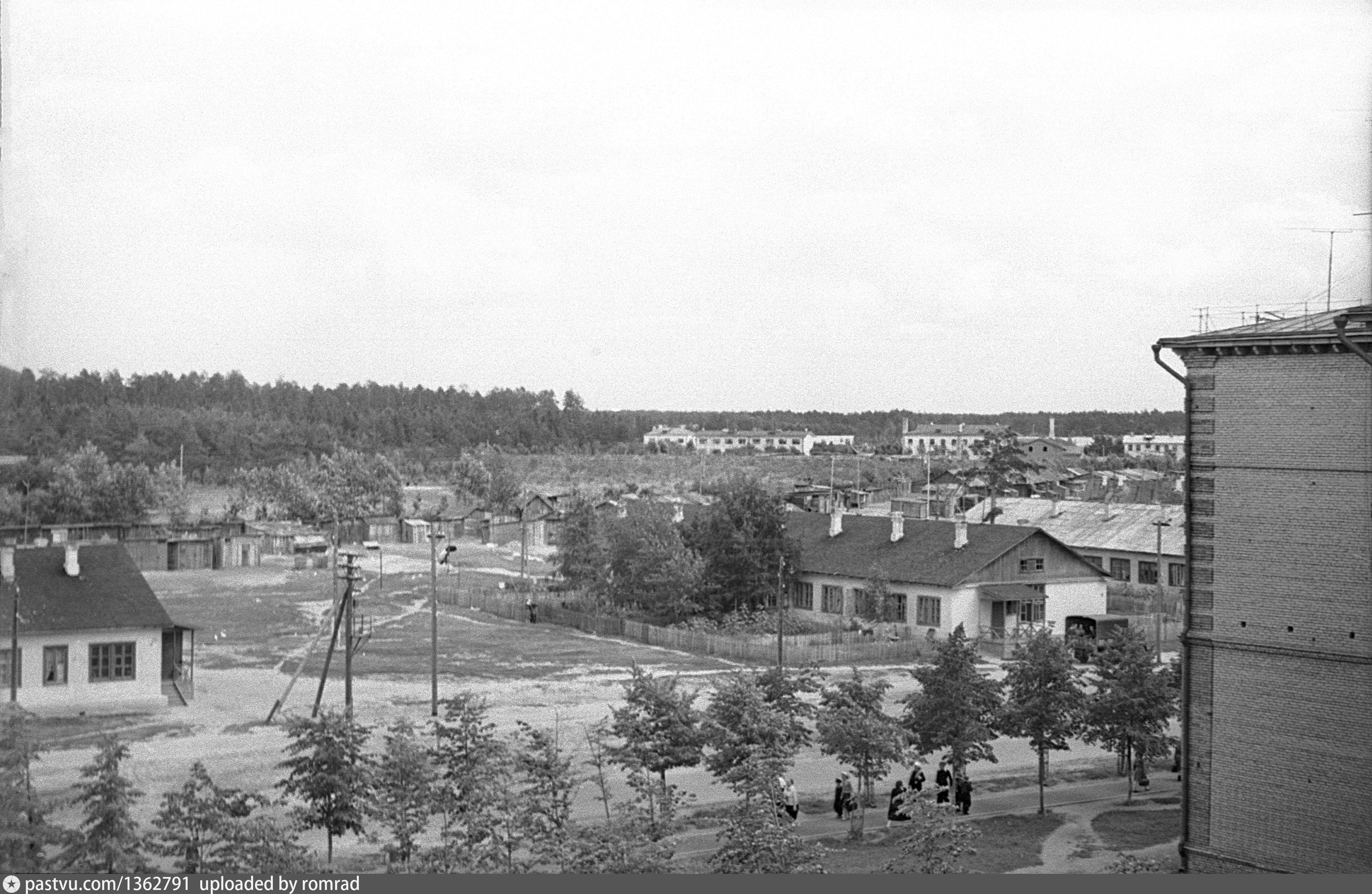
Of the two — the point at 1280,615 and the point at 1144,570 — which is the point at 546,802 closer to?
the point at 1280,615

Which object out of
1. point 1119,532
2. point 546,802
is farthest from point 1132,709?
point 1119,532

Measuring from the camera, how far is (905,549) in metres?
46.1

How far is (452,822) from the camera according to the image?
17.2 meters

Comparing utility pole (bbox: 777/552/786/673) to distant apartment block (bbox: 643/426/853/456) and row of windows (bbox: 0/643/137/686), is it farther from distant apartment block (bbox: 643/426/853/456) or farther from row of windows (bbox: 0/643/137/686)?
distant apartment block (bbox: 643/426/853/456)

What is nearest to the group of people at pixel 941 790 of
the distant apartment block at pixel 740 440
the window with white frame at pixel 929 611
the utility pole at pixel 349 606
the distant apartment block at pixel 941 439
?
the utility pole at pixel 349 606

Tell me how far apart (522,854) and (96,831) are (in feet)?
17.6

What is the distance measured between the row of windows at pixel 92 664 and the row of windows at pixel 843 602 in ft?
75.6

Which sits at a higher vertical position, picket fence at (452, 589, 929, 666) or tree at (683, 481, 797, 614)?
tree at (683, 481, 797, 614)

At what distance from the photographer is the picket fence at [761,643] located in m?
38.3

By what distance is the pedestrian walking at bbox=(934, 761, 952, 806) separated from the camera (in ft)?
72.4

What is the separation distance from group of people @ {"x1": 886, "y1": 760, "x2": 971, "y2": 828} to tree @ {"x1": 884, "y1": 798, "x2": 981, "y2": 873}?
3.34 m

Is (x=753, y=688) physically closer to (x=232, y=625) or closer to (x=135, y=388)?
(x=232, y=625)

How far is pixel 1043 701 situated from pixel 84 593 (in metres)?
20.1

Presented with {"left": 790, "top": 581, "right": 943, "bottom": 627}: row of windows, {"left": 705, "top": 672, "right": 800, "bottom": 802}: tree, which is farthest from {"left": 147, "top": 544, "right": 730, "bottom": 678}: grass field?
{"left": 705, "top": 672, "right": 800, "bottom": 802}: tree
